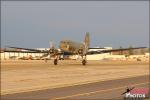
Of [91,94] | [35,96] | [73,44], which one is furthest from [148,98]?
[73,44]

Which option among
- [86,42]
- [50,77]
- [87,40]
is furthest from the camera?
[87,40]

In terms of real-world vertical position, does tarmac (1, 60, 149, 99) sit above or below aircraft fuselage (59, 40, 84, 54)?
below

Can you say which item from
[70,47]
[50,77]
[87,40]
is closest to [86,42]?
[87,40]

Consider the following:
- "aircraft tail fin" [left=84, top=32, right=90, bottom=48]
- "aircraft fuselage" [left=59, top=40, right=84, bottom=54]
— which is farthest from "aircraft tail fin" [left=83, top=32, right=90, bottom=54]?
"aircraft fuselage" [left=59, top=40, right=84, bottom=54]

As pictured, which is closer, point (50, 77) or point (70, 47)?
point (50, 77)

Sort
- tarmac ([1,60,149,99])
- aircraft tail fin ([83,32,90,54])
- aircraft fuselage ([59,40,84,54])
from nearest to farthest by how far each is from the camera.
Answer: tarmac ([1,60,149,99]) → aircraft fuselage ([59,40,84,54]) → aircraft tail fin ([83,32,90,54])

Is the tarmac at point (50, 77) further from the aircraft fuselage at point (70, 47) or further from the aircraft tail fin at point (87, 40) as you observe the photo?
the aircraft tail fin at point (87, 40)

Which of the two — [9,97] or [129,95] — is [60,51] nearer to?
[9,97]

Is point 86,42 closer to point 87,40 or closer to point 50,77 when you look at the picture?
point 87,40

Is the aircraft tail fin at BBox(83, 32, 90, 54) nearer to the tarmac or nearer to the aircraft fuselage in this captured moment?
the aircraft fuselage

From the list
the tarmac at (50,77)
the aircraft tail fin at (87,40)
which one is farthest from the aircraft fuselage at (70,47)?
the tarmac at (50,77)

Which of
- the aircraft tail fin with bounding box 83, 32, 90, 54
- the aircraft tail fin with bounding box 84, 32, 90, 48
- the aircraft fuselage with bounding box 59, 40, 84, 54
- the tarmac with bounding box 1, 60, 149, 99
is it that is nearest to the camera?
the tarmac with bounding box 1, 60, 149, 99

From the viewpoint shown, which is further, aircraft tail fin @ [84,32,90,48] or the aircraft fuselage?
aircraft tail fin @ [84,32,90,48]

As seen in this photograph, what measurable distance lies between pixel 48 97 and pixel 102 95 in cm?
286
